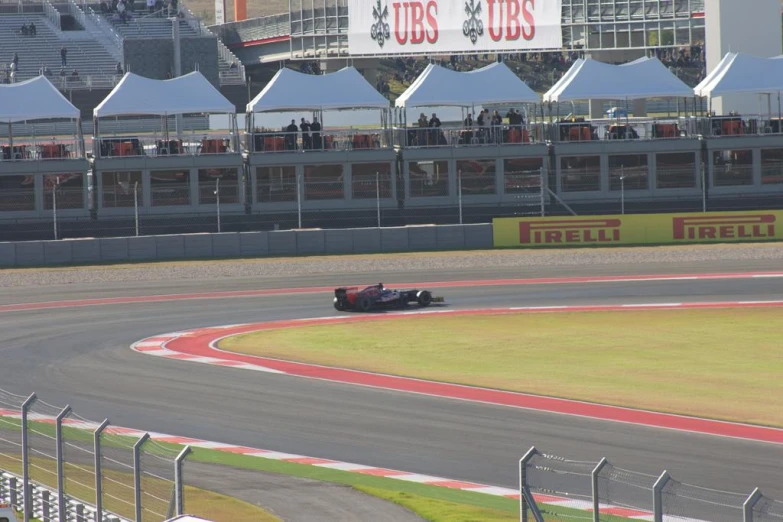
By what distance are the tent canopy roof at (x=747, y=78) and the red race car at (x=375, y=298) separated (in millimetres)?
19247

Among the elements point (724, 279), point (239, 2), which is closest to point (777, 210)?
point (724, 279)

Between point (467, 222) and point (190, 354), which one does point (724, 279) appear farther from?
point (190, 354)

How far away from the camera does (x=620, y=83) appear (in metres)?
44.9

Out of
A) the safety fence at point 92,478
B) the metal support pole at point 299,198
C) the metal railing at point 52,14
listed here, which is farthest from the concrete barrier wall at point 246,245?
the metal railing at point 52,14

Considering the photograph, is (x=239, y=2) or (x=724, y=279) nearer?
(x=724, y=279)

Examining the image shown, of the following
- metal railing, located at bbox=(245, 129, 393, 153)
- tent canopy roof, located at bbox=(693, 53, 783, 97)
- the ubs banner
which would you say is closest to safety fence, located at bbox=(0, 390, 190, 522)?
metal railing, located at bbox=(245, 129, 393, 153)

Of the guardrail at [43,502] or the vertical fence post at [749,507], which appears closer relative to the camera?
the vertical fence post at [749,507]

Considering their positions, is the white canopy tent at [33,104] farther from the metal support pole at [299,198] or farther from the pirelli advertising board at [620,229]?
the pirelli advertising board at [620,229]

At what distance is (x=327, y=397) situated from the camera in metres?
19.3

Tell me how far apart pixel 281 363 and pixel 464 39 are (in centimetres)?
4254

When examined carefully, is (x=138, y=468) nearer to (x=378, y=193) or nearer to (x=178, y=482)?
(x=178, y=482)

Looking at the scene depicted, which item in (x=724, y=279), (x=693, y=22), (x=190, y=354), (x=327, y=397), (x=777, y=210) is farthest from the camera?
(x=693, y=22)

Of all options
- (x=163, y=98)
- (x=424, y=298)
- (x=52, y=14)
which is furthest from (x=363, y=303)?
(x=52, y=14)

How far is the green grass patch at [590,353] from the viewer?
19031 millimetres
